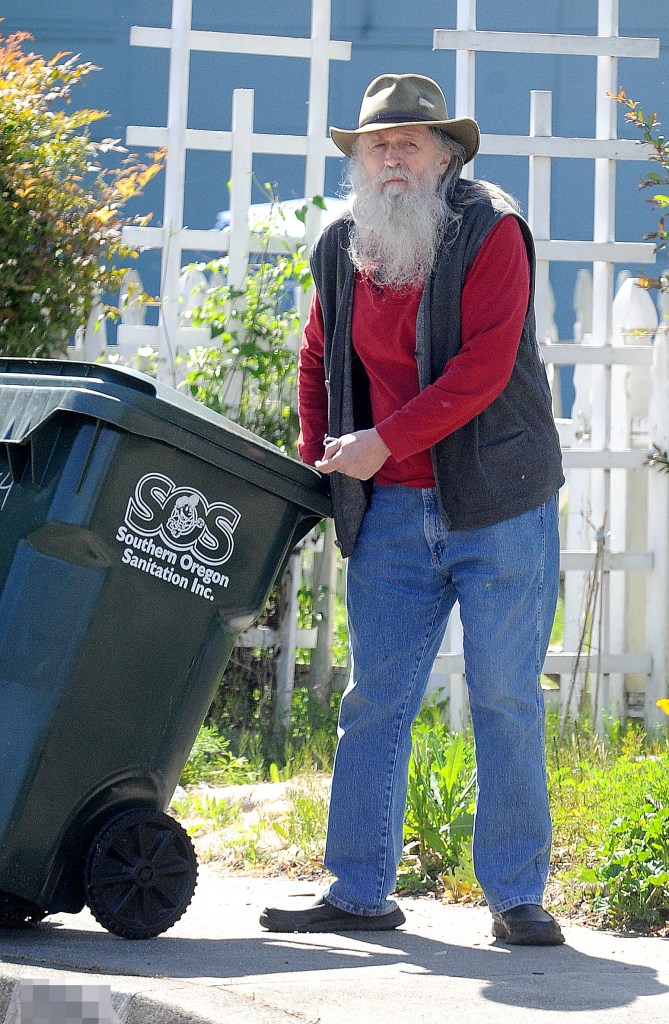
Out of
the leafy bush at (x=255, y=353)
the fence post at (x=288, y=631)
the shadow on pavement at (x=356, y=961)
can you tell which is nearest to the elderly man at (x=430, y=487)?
the shadow on pavement at (x=356, y=961)

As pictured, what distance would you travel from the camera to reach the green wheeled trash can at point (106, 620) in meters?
2.50

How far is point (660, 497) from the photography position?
4816mm

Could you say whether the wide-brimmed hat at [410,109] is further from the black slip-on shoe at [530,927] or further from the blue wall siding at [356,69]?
the blue wall siding at [356,69]

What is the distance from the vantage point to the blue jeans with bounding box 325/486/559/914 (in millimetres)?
2760

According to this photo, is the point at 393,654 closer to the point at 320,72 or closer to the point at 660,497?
the point at 660,497

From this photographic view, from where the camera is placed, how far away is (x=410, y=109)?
9.27 feet

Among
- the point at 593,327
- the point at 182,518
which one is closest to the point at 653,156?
the point at 593,327

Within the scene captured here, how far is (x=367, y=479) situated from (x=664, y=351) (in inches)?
89.4

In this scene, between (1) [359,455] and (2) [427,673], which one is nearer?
(1) [359,455]

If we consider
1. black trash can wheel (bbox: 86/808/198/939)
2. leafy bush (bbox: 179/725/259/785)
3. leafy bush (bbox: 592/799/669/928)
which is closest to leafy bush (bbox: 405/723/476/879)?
leafy bush (bbox: 592/799/669/928)

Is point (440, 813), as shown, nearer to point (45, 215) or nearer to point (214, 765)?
point (214, 765)

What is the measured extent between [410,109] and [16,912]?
1806mm

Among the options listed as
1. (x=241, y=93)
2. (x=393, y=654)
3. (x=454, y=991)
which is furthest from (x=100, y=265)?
(x=454, y=991)

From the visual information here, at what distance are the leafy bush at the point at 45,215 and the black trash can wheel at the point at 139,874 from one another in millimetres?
2401
